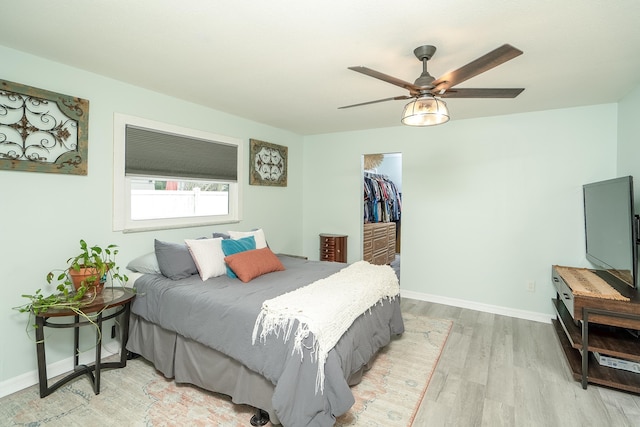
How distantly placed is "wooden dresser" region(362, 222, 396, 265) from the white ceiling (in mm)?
2803

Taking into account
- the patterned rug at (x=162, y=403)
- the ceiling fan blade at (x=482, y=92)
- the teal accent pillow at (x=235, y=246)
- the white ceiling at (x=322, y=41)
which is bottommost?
the patterned rug at (x=162, y=403)

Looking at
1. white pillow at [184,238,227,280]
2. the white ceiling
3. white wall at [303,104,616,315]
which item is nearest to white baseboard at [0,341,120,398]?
white pillow at [184,238,227,280]

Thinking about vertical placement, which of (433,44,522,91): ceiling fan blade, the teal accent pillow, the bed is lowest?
the bed

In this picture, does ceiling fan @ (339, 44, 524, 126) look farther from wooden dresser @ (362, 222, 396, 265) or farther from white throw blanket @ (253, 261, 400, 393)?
wooden dresser @ (362, 222, 396, 265)

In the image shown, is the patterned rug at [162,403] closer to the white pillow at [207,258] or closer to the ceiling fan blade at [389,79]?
the white pillow at [207,258]

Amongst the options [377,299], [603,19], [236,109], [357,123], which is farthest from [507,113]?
[236,109]

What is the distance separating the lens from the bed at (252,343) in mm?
1772

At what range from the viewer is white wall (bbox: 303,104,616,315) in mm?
3500

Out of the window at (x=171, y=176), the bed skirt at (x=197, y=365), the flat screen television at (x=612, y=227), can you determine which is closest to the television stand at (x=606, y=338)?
the flat screen television at (x=612, y=227)

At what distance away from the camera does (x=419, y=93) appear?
2111mm

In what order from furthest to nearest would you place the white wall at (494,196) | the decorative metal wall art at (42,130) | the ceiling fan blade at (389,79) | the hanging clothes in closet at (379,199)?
the hanging clothes in closet at (379,199) < the white wall at (494,196) < the decorative metal wall art at (42,130) < the ceiling fan blade at (389,79)

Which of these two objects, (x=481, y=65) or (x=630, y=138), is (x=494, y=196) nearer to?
(x=630, y=138)

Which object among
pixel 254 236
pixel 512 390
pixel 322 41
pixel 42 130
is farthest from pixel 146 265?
pixel 512 390

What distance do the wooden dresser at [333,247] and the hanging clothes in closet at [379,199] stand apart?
32.6 inches
